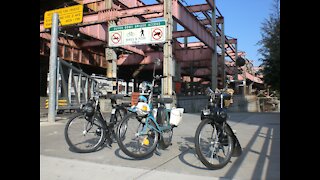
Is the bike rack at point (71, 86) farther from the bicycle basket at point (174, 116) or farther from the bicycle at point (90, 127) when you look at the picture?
the bicycle basket at point (174, 116)

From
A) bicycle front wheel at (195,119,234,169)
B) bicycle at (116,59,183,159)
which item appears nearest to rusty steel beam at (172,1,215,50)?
bicycle at (116,59,183,159)

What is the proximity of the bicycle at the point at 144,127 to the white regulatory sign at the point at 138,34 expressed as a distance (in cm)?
1303

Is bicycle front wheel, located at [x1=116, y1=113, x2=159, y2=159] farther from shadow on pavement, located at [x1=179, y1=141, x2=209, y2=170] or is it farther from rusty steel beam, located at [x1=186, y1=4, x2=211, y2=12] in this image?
rusty steel beam, located at [x1=186, y1=4, x2=211, y2=12]

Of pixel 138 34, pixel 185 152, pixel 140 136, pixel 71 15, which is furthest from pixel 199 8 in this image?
pixel 140 136

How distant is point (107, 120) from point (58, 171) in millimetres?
1627

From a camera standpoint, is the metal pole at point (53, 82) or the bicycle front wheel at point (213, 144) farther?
the metal pole at point (53, 82)

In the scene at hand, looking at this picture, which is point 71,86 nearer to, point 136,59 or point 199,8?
point 136,59

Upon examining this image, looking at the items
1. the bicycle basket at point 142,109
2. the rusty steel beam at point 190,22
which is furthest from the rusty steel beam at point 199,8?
the bicycle basket at point 142,109

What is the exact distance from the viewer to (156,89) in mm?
5324

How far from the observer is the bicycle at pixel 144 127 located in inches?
183

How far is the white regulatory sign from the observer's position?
17.8 m

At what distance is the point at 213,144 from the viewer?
4.35 metres

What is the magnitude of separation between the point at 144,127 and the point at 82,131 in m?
1.20
